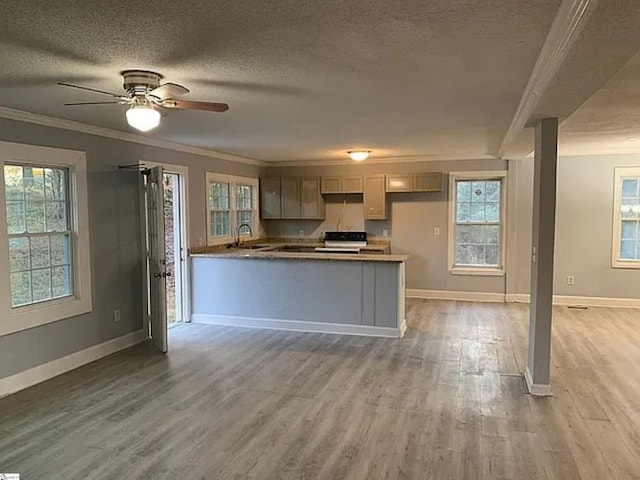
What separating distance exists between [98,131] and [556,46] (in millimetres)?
4241

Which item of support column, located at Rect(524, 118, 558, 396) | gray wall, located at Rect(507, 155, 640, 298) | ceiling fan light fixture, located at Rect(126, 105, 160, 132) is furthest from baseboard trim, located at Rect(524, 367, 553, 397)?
gray wall, located at Rect(507, 155, 640, 298)

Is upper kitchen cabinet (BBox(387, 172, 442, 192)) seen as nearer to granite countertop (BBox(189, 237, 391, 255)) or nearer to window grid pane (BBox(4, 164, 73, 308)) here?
granite countertop (BBox(189, 237, 391, 255))

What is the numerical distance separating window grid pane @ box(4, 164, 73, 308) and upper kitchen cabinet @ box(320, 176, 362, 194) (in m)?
4.45

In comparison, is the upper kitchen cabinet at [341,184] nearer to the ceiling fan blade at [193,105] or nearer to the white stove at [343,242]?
A: the white stove at [343,242]

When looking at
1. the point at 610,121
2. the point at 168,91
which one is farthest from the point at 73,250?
the point at 610,121

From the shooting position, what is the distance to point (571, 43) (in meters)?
2.13

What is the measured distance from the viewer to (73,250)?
4641 millimetres

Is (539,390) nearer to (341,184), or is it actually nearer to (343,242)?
(343,242)

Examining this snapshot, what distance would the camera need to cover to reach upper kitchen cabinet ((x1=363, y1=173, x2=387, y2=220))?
789 centimetres

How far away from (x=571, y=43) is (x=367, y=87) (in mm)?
1403

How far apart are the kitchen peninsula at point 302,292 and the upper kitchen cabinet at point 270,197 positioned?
7.11ft

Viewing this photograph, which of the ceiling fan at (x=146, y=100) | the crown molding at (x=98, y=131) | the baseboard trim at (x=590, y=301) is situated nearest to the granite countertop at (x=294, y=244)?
the crown molding at (x=98, y=131)

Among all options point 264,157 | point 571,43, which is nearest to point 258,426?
point 571,43

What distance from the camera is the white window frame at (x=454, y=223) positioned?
7570mm
